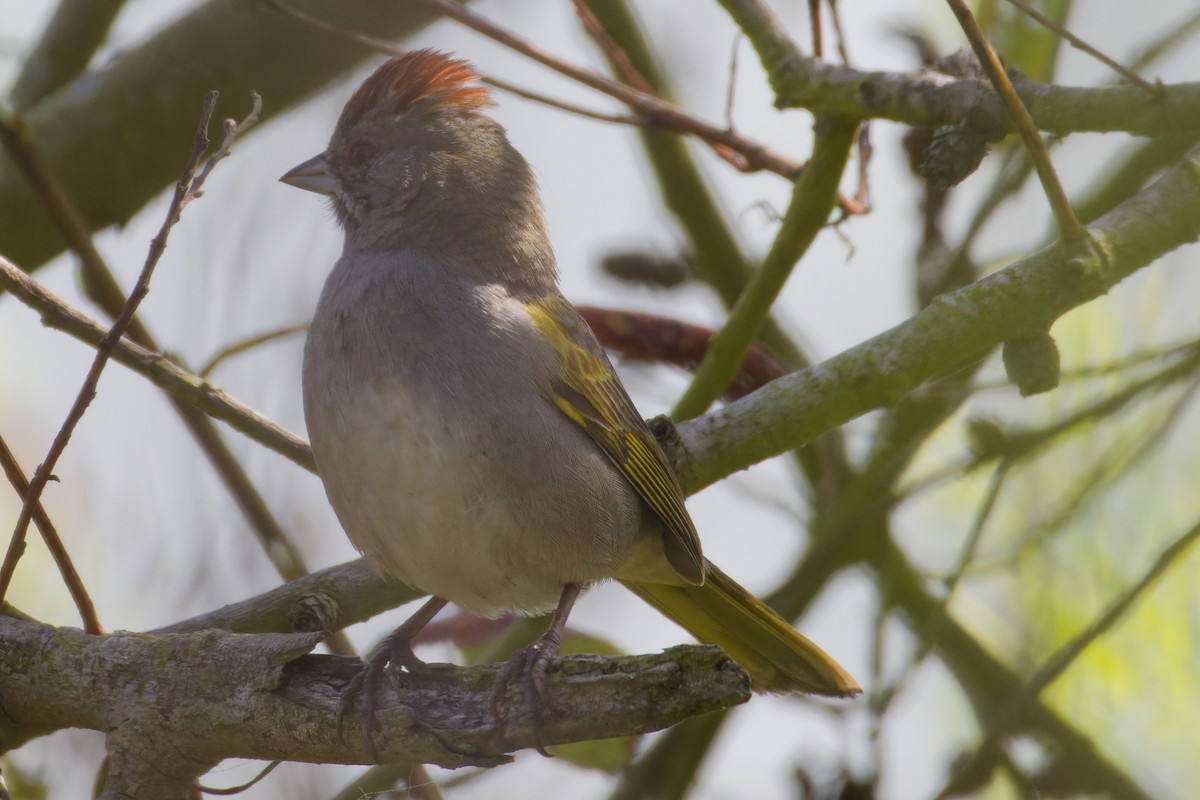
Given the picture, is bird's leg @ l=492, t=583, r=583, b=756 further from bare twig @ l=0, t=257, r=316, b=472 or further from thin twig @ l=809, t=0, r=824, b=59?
thin twig @ l=809, t=0, r=824, b=59

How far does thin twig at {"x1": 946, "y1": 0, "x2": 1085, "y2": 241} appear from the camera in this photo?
283 cm

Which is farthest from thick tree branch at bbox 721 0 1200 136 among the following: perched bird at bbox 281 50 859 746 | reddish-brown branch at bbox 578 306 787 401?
perched bird at bbox 281 50 859 746

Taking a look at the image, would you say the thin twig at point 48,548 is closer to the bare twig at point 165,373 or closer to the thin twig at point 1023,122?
the bare twig at point 165,373

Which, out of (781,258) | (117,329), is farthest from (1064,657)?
(117,329)

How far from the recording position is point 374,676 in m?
2.98

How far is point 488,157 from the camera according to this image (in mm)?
4207

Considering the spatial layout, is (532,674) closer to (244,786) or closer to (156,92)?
(244,786)

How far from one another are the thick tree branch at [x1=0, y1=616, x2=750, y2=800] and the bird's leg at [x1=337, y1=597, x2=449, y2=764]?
3 centimetres

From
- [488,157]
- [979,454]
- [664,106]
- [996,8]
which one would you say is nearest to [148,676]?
[488,157]

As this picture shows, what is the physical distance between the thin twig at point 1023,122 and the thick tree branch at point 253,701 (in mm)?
1403

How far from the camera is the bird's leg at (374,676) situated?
286cm

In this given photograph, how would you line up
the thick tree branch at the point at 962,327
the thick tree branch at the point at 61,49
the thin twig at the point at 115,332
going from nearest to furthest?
the thin twig at the point at 115,332 → the thick tree branch at the point at 962,327 → the thick tree branch at the point at 61,49

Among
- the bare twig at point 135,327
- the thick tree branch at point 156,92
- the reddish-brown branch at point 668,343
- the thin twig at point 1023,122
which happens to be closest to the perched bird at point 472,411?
the reddish-brown branch at point 668,343

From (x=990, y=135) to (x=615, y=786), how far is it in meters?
2.43
